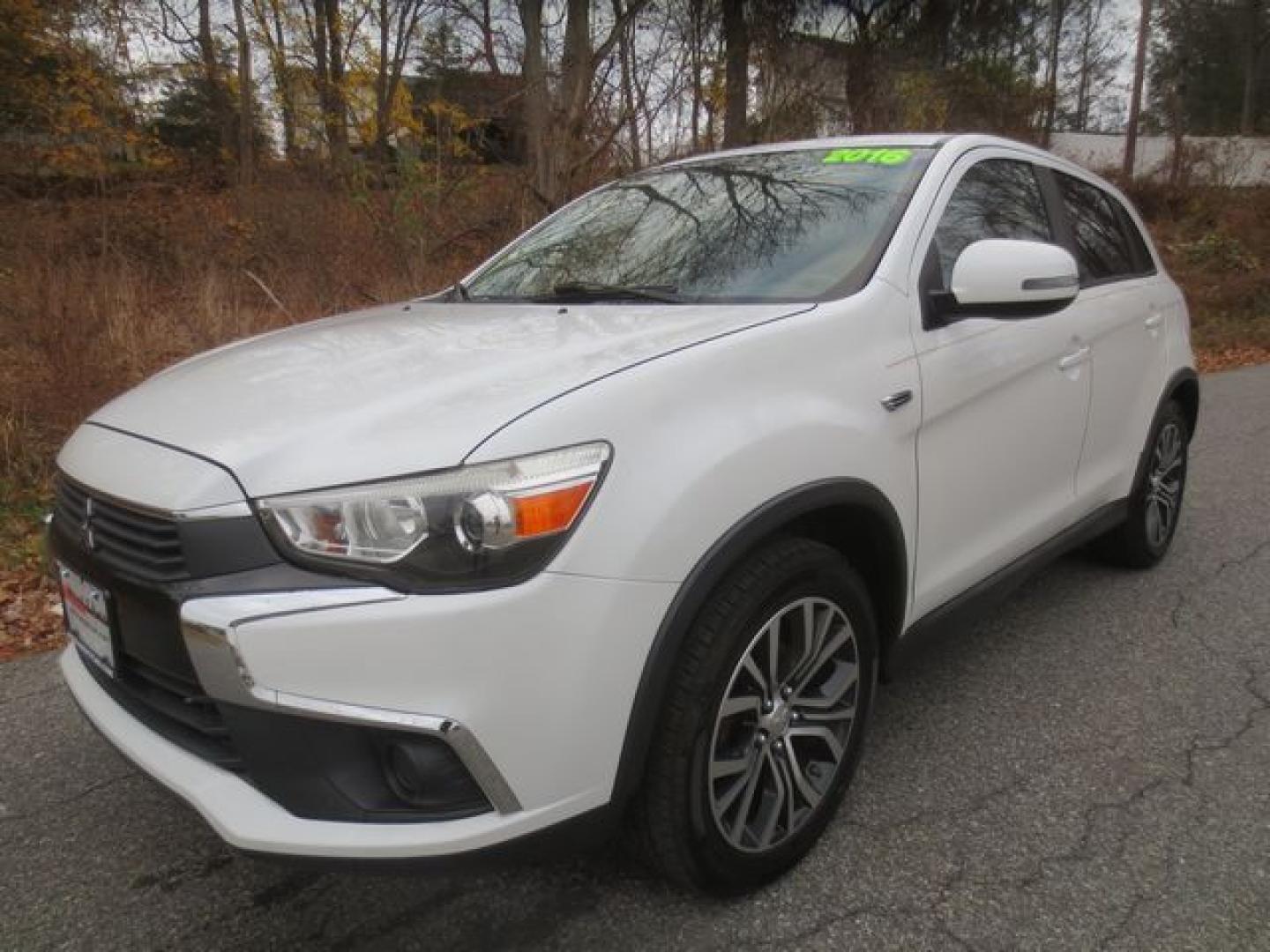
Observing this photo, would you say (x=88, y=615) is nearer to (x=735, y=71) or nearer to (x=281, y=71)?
(x=735, y=71)

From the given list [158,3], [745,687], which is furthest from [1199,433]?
[158,3]

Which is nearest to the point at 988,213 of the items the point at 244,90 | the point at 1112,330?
the point at 1112,330

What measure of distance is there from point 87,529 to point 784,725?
1.54 meters

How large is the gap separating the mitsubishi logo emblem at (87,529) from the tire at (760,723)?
120 cm

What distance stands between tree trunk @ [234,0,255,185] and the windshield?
12160mm

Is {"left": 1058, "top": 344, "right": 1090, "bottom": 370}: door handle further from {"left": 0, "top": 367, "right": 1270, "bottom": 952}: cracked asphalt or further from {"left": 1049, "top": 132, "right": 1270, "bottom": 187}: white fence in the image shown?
{"left": 1049, "top": 132, "right": 1270, "bottom": 187}: white fence

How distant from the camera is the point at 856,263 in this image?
2523mm

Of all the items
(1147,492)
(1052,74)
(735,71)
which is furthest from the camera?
(1052,74)

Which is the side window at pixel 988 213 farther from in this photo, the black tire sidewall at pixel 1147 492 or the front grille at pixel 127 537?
the front grille at pixel 127 537

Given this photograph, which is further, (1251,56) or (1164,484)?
(1251,56)

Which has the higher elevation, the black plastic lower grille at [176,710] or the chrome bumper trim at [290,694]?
the chrome bumper trim at [290,694]

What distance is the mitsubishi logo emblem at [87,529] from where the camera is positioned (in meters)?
1.95

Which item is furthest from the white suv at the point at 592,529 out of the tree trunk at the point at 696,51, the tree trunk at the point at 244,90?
the tree trunk at the point at 244,90

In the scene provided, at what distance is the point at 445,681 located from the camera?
161 cm
